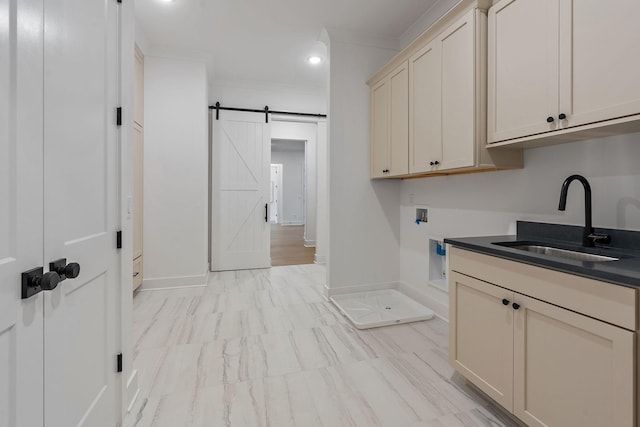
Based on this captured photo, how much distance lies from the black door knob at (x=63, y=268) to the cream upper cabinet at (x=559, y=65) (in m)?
2.14

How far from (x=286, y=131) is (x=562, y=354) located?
5059mm

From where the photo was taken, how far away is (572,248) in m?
1.61

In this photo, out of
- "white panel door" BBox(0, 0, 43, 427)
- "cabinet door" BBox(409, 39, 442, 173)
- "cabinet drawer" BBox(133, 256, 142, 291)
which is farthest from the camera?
"cabinet drawer" BBox(133, 256, 142, 291)

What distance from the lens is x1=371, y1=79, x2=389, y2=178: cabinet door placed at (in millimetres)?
3078

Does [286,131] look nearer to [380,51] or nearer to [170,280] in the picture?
[380,51]

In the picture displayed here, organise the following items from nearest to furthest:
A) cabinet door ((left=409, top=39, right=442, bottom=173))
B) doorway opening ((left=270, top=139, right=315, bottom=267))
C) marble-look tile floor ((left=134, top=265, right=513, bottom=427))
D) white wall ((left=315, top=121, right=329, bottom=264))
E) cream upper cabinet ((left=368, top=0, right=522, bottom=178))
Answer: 1. marble-look tile floor ((left=134, top=265, right=513, bottom=427))
2. cream upper cabinet ((left=368, top=0, right=522, bottom=178))
3. cabinet door ((left=409, top=39, right=442, bottom=173))
4. white wall ((left=315, top=121, right=329, bottom=264))
5. doorway opening ((left=270, top=139, right=315, bottom=267))

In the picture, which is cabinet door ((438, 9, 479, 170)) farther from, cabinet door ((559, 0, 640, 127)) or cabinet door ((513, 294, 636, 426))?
cabinet door ((513, 294, 636, 426))

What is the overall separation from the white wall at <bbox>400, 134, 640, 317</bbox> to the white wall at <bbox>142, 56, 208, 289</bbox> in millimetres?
2623

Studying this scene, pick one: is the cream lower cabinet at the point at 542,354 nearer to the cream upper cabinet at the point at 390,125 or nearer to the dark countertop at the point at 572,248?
the dark countertop at the point at 572,248

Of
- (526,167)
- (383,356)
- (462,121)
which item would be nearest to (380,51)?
(462,121)

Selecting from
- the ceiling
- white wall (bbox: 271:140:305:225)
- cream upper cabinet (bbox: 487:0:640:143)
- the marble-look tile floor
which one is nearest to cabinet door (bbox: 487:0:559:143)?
cream upper cabinet (bbox: 487:0:640:143)

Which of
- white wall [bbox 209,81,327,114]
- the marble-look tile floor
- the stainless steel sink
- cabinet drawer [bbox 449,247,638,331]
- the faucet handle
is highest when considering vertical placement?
white wall [bbox 209,81,327,114]

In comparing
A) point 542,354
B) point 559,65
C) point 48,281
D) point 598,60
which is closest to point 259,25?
point 559,65

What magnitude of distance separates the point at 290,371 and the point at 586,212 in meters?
1.93
